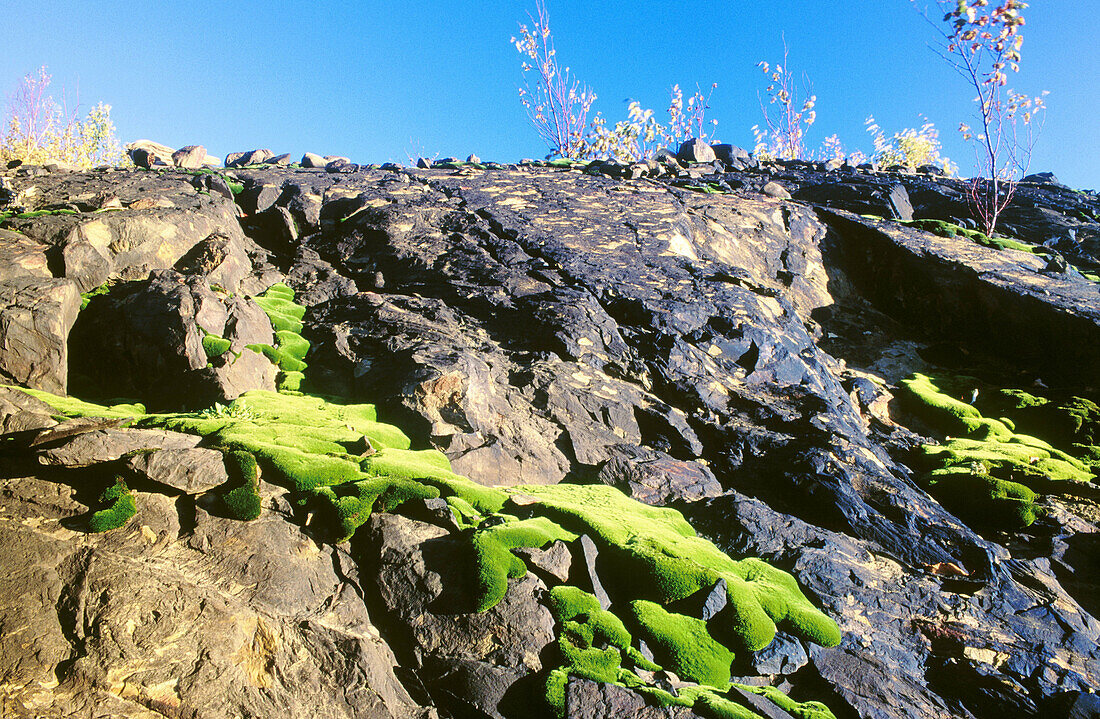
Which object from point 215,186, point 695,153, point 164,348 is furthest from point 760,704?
point 695,153

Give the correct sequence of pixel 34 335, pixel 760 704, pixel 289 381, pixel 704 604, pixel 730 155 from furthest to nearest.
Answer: pixel 730 155 → pixel 289 381 → pixel 34 335 → pixel 704 604 → pixel 760 704

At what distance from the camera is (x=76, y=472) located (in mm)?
4590

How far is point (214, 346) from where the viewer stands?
670 cm

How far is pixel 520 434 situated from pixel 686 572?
2567 millimetres

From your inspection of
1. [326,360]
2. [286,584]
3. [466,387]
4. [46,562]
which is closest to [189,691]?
[286,584]

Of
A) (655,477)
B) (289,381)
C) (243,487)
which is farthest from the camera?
(289,381)

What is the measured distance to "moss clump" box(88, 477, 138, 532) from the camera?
14.2 feet

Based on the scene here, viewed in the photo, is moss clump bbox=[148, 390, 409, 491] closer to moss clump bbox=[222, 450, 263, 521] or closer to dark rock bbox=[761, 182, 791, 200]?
moss clump bbox=[222, 450, 263, 521]

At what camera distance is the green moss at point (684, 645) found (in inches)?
179

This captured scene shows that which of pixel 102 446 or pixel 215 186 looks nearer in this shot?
pixel 102 446

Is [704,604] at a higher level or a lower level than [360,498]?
lower

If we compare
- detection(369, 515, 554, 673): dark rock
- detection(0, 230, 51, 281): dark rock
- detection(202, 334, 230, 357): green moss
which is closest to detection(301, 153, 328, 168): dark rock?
detection(0, 230, 51, 281): dark rock

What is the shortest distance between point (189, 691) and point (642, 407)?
5.50 metres

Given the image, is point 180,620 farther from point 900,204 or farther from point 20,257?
point 900,204
